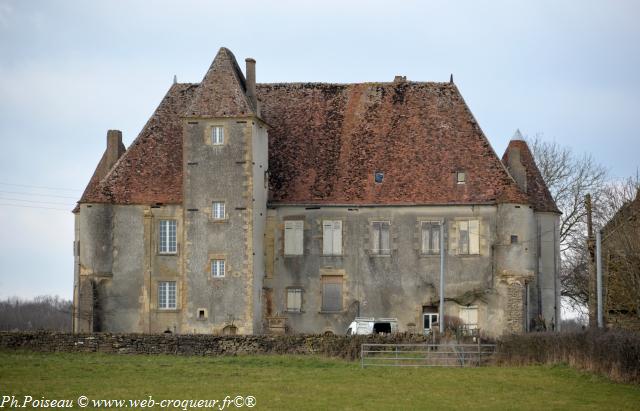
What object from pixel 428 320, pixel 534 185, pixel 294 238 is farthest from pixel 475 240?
pixel 294 238

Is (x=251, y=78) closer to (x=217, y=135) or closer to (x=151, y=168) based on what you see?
(x=217, y=135)

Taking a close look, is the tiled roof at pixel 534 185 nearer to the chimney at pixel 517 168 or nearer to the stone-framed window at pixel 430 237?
the chimney at pixel 517 168

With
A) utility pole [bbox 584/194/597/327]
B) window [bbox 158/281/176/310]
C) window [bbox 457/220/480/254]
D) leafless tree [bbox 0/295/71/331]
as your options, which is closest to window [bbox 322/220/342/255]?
window [bbox 457/220/480/254]

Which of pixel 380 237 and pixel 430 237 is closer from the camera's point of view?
pixel 430 237

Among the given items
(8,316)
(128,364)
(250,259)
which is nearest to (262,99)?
(250,259)

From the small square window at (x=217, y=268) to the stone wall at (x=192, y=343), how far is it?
7.33 m

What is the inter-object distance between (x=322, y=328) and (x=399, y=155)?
9.02 meters

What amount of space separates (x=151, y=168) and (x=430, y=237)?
13515 millimetres

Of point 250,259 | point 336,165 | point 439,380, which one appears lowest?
point 439,380

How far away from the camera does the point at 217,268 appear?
5544 cm

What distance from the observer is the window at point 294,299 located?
57.5 metres

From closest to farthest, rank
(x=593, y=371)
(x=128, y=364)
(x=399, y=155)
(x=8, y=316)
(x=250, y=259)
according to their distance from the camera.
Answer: (x=593, y=371) < (x=128, y=364) < (x=250, y=259) < (x=399, y=155) < (x=8, y=316)

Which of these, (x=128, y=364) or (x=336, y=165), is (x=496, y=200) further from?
(x=128, y=364)

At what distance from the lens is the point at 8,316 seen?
138000mm
